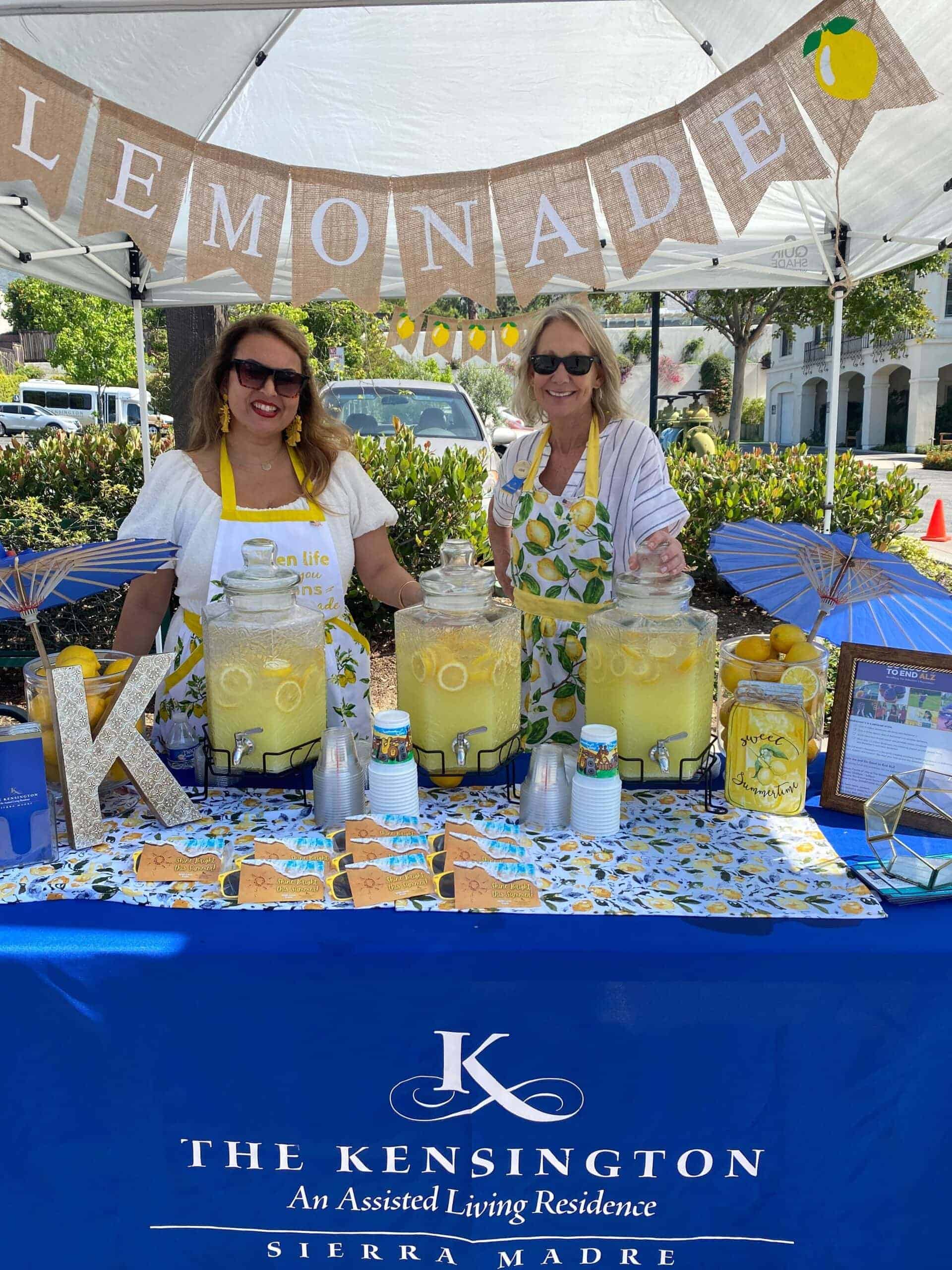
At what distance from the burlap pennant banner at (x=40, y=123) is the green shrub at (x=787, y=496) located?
5.60 meters

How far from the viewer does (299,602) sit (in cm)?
212

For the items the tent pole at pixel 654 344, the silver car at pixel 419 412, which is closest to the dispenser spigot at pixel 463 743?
the tent pole at pixel 654 344

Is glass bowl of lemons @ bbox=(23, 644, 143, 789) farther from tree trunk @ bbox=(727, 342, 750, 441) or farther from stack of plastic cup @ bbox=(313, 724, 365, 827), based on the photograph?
tree trunk @ bbox=(727, 342, 750, 441)

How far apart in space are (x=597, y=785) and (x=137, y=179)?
146 centimetres

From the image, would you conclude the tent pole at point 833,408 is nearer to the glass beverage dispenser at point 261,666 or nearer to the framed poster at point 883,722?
the framed poster at point 883,722

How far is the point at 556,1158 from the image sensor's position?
126 centimetres

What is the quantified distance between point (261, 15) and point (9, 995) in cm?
287

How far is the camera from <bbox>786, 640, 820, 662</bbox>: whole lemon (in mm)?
1601

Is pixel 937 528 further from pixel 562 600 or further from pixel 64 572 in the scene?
pixel 64 572

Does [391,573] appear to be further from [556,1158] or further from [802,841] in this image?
[556,1158]

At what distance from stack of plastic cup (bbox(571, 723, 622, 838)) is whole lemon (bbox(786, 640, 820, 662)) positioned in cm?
38

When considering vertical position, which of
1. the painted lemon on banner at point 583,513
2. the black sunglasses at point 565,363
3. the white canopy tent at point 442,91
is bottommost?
the painted lemon on banner at point 583,513

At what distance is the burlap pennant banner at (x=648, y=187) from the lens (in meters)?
1.76

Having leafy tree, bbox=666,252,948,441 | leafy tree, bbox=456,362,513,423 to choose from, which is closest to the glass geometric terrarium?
leafy tree, bbox=666,252,948,441
